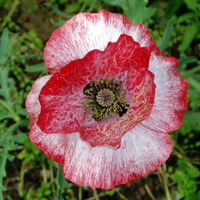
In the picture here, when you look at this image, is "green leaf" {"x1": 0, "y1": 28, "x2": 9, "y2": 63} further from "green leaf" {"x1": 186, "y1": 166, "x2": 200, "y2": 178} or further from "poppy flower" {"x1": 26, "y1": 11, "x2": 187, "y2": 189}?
"green leaf" {"x1": 186, "y1": 166, "x2": 200, "y2": 178}

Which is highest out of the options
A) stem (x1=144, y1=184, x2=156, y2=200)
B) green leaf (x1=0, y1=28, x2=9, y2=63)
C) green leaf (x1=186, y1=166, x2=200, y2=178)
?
green leaf (x1=0, y1=28, x2=9, y2=63)

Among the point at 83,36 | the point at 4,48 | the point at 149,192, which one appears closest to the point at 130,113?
the point at 83,36

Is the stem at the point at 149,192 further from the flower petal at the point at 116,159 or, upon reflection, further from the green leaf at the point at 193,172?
the flower petal at the point at 116,159

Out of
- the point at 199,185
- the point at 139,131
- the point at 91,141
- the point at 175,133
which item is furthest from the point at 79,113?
the point at 199,185

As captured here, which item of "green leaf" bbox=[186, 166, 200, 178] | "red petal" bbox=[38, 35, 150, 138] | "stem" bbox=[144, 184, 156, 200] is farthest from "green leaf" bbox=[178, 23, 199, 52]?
"red petal" bbox=[38, 35, 150, 138]

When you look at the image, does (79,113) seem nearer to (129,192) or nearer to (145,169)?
(145,169)

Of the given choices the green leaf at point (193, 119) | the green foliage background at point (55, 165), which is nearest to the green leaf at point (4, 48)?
the green foliage background at point (55, 165)

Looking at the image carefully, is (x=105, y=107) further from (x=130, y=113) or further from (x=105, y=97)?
(x=130, y=113)
